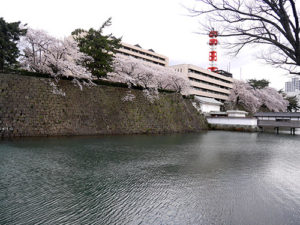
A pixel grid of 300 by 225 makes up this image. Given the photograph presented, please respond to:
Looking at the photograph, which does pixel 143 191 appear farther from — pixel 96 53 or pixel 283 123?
pixel 283 123

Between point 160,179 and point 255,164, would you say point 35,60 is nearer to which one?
point 160,179

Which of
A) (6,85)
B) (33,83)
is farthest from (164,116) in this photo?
(6,85)

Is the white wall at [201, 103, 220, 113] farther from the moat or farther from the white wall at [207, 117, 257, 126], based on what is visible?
the moat

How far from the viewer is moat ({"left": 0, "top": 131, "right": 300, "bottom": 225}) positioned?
3.68 meters

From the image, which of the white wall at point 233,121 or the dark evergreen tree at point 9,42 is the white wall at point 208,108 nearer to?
the white wall at point 233,121

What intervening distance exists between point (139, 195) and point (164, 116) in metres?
19.4

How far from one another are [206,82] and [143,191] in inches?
1821

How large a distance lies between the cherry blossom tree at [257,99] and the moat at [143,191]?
41481 millimetres

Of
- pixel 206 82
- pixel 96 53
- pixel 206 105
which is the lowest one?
pixel 206 105

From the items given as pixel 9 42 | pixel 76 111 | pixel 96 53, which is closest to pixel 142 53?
pixel 96 53

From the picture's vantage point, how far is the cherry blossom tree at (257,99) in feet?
151

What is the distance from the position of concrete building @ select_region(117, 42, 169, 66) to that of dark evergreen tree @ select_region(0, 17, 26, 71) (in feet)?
77.6

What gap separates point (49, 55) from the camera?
16.6 meters

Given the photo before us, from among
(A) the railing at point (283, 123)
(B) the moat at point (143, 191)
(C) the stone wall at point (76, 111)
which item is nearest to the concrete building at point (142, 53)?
(C) the stone wall at point (76, 111)
